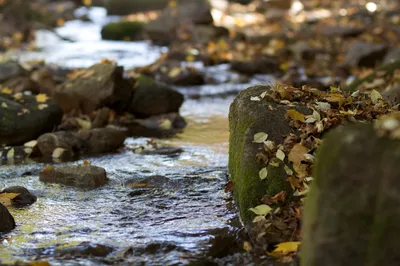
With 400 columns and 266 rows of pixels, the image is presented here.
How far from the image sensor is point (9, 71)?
10.1 metres

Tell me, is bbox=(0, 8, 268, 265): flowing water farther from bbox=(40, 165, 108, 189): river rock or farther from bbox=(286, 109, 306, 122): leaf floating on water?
bbox=(286, 109, 306, 122): leaf floating on water

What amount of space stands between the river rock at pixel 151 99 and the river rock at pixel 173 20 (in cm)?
843

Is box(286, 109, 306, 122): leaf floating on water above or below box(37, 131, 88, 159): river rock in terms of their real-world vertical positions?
above

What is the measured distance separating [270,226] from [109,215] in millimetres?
1308

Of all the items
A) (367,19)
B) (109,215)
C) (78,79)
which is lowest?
(109,215)

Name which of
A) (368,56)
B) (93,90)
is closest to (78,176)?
(93,90)

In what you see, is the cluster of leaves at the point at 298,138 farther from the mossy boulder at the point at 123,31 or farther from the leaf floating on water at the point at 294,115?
the mossy boulder at the point at 123,31

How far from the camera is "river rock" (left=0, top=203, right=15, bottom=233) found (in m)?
4.20

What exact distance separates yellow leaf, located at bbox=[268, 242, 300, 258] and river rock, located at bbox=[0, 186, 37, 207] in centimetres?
217

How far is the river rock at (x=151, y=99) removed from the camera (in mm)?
8750

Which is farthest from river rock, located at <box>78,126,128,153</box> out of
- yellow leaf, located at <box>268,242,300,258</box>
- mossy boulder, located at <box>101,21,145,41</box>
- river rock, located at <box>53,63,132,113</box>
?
mossy boulder, located at <box>101,21,145,41</box>

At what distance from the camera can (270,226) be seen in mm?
3932

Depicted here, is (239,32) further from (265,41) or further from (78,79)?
(78,79)

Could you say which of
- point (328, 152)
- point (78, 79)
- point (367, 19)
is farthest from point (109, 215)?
point (367, 19)
